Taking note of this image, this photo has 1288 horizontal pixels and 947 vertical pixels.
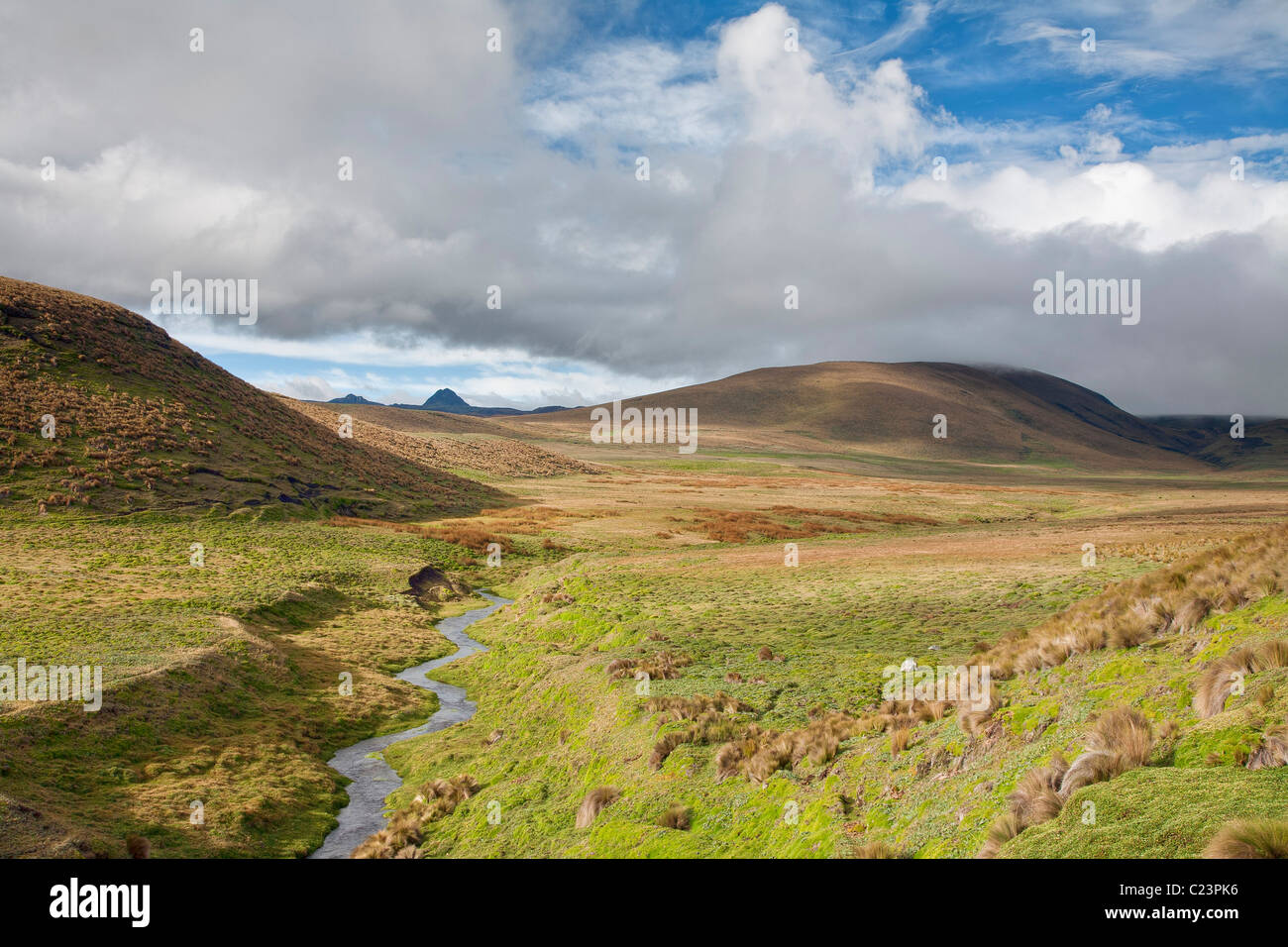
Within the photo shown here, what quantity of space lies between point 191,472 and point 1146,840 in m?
72.8

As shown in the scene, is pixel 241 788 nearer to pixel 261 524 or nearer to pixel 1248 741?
pixel 1248 741

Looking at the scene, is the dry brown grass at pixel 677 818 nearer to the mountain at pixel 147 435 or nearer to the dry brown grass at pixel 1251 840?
the dry brown grass at pixel 1251 840

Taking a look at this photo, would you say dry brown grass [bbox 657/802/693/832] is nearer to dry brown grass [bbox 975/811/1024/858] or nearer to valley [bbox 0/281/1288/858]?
valley [bbox 0/281/1288/858]

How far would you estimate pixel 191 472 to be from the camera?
6412 cm

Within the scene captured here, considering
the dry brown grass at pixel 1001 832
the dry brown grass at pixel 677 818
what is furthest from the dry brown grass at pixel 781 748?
the dry brown grass at pixel 1001 832

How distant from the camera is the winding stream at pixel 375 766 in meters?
18.5

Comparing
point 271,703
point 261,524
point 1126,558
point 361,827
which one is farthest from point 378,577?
point 1126,558

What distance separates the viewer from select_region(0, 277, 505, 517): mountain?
192 feet

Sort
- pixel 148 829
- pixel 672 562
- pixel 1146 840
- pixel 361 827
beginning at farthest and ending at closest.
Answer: pixel 672 562
pixel 361 827
pixel 148 829
pixel 1146 840
